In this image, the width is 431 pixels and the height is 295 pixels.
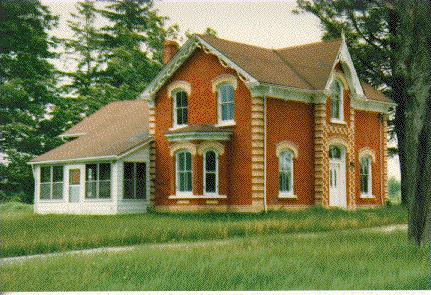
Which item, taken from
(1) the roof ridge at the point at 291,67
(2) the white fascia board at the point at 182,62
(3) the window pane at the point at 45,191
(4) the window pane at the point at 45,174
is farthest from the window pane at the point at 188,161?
(4) the window pane at the point at 45,174

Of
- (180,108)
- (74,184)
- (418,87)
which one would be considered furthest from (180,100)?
(418,87)

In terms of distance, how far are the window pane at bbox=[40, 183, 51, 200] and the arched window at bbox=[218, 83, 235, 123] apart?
36.6 ft

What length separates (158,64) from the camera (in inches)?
1280

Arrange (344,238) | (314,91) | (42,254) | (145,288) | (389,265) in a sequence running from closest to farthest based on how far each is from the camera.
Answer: (145,288) < (389,265) < (42,254) < (344,238) < (314,91)

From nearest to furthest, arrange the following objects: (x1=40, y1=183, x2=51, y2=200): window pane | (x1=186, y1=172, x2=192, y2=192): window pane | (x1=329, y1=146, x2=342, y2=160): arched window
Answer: (x1=186, y1=172, x2=192, y2=192): window pane < (x1=329, y1=146, x2=342, y2=160): arched window < (x1=40, y1=183, x2=51, y2=200): window pane

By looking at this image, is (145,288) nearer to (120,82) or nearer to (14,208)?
(14,208)

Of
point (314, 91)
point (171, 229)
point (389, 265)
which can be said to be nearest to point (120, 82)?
point (314, 91)

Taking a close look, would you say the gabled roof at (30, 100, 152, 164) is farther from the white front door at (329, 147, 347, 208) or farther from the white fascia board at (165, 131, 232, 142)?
the white front door at (329, 147, 347, 208)

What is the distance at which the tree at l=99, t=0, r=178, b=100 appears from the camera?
2150 cm

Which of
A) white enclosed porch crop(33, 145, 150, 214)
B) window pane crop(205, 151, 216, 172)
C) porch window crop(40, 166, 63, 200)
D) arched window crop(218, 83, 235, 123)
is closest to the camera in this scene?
arched window crop(218, 83, 235, 123)

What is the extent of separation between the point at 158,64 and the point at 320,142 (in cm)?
888

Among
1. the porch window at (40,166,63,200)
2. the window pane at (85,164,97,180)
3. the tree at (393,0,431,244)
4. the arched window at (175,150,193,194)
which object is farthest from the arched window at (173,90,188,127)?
the tree at (393,0,431,244)

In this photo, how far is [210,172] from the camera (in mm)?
26703

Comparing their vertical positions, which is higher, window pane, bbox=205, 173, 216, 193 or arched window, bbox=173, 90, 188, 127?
arched window, bbox=173, 90, 188, 127
